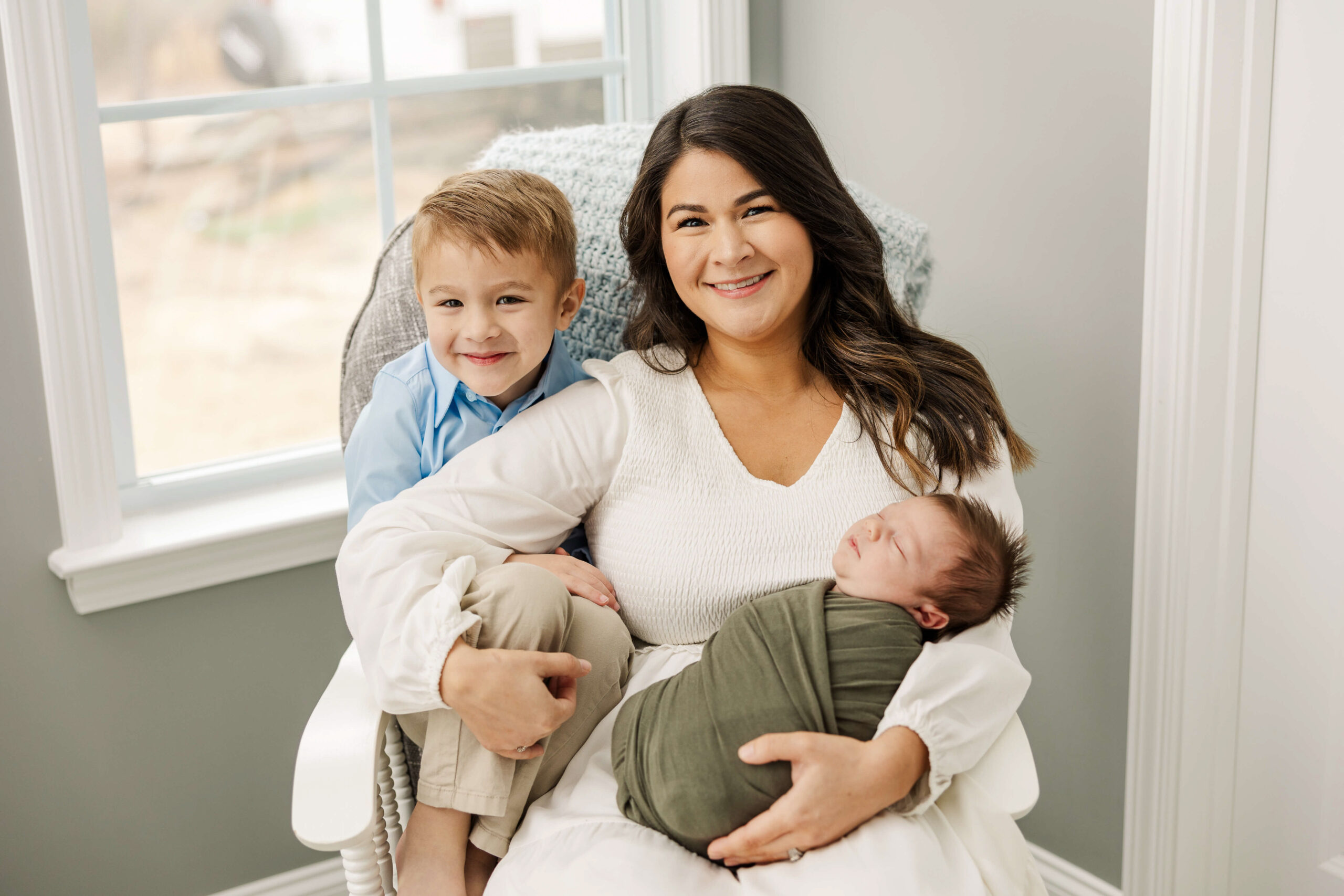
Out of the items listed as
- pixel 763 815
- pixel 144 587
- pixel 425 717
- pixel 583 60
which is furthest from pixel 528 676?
pixel 583 60

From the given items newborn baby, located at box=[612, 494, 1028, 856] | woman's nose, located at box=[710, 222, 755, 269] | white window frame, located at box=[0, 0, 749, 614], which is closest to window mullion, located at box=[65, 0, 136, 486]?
white window frame, located at box=[0, 0, 749, 614]

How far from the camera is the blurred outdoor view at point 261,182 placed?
179cm

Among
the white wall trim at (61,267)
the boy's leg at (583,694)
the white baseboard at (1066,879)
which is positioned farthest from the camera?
the white baseboard at (1066,879)

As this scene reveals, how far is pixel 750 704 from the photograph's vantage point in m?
1.15

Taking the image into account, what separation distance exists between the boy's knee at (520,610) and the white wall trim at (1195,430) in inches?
38.1

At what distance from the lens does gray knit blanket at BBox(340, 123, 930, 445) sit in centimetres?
160

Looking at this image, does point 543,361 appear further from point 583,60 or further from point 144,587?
point 583,60

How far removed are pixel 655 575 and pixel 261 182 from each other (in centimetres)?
108

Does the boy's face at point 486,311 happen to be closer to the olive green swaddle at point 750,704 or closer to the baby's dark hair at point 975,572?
the olive green swaddle at point 750,704

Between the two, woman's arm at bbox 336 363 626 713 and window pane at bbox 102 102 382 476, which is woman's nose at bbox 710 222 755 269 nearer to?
woman's arm at bbox 336 363 626 713

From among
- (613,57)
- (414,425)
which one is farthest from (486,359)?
(613,57)

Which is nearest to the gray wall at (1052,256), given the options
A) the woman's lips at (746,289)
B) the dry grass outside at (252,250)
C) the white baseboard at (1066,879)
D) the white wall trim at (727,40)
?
the white baseboard at (1066,879)

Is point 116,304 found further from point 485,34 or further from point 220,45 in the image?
point 485,34

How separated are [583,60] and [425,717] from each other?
57.7 inches
